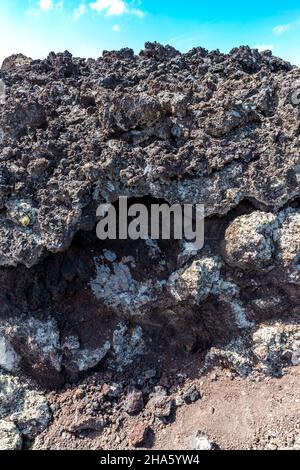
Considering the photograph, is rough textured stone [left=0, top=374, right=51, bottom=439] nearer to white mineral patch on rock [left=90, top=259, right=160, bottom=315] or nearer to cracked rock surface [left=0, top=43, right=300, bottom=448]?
cracked rock surface [left=0, top=43, right=300, bottom=448]

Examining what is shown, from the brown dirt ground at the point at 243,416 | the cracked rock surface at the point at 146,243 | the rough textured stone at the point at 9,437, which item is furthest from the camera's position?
the cracked rock surface at the point at 146,243

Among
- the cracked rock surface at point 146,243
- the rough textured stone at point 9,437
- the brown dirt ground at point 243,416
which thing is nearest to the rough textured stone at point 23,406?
the cracked rock surface at point 146,243

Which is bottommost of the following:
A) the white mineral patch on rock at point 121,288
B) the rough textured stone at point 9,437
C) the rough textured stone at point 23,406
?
the rough textured stone at point 9,437

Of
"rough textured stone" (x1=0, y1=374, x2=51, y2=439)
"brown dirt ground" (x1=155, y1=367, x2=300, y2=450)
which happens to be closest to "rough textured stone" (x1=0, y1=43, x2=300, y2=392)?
"rough textured stone" (x1=0, y1=374, x2=51, y2=439)

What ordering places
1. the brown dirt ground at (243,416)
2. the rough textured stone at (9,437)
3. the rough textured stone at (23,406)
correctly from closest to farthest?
the brown dirt ground at (243,416) → the rough textured stone at (9,437) → the rough textured stone at (23,406)

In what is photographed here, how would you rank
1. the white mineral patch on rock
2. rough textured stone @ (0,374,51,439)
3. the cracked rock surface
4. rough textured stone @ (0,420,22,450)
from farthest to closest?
the white mineral patch on rock < the cracked rock surface < rough textured stone @ (0,374,51,439) < rough textured stone @ (0,420,22,450)

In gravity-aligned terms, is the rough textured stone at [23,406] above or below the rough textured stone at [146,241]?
below

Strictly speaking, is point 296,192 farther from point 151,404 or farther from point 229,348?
point 151,404

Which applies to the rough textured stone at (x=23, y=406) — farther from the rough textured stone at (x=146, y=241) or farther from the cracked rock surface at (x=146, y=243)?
the rough textured stone at (x=146, y=241)

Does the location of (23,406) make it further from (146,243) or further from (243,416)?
(243,416)

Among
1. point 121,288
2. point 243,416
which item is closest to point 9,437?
point 121,288

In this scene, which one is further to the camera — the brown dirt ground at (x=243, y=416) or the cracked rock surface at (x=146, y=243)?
→ the cracked rock surface at (x=146, y=243)
